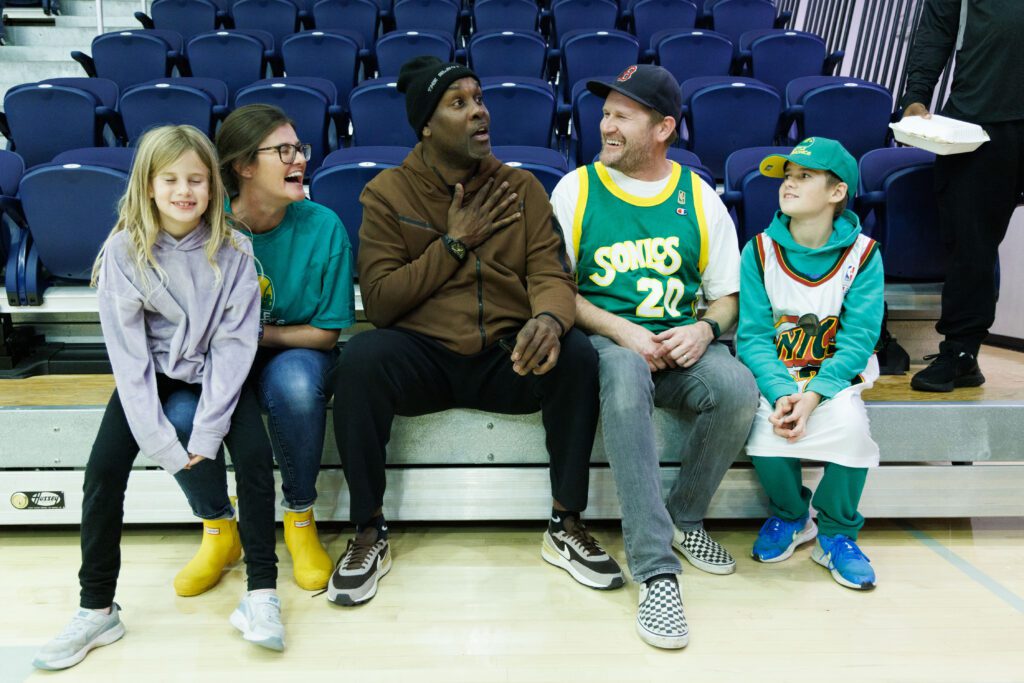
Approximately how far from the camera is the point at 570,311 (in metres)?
1.80

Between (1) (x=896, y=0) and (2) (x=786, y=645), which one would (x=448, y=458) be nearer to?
(2) (x=786, y=645)

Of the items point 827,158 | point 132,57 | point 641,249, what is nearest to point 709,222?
point 641,249

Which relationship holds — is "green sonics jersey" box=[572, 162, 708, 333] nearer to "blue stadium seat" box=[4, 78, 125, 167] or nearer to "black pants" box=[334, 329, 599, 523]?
"black pants" box=[334, 329, 599, 523]

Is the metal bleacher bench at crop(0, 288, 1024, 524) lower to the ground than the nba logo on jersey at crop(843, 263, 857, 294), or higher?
lower

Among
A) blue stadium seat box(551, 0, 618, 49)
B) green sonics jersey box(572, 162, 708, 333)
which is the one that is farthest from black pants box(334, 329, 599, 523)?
blue stadium seat box(551, 0, 618, 49)

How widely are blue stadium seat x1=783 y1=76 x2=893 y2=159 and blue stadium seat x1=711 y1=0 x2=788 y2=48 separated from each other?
185 centimetres

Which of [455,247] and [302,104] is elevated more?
[302,104]

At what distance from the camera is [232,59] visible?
14.6ft

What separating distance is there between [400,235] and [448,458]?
569 mm

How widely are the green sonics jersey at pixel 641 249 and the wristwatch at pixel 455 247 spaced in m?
0.33

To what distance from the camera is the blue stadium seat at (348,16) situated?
509 cm

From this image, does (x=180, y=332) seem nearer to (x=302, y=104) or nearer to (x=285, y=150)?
(x=285, y=150)

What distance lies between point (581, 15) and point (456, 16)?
2.72ft

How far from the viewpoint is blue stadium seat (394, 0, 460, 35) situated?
506 centimetres
